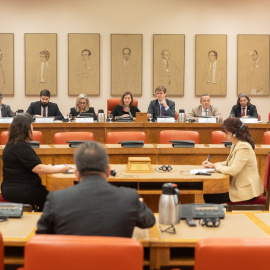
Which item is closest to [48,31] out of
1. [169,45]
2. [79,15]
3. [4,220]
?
[79,15]

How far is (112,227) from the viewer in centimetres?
210

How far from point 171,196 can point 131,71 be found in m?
7.51

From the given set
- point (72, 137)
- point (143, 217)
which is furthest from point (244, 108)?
point (143, 217)

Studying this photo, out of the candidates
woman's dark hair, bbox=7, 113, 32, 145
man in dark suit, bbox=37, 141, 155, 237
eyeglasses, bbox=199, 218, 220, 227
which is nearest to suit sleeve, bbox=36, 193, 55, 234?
man in dark suit, bbox=37, 141, 155, 237

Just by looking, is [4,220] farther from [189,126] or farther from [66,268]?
[189,126]

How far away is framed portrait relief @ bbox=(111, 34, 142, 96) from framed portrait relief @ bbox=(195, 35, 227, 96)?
4.25 ft

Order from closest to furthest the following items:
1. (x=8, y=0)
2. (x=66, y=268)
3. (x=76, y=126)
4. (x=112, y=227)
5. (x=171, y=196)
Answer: (x=66, y=268) < (x=112, y=227) < (x=171, y=196) < (x=76, y=126) < (x=8, y=0)

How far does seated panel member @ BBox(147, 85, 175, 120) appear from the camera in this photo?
27.7 ft

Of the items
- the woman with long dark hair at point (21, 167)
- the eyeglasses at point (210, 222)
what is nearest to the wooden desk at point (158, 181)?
A: the woman with long dark hair at point (21, 167)

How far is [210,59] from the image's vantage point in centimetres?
998

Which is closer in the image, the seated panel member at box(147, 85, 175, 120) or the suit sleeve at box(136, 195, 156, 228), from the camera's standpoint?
the suit sleeve at box(136, 195, 156, 228)

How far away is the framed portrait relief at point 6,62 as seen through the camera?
9859 millimetres

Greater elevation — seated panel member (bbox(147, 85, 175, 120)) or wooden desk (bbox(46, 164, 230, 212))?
seated panel member (bbox(147, 85, 175, 120))

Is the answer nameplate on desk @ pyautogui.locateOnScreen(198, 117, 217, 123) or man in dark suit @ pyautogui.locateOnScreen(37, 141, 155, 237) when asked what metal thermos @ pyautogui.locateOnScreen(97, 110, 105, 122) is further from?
man in dark suit @ pyautogui.locateOnScreen(37, 141, 155, 237)
